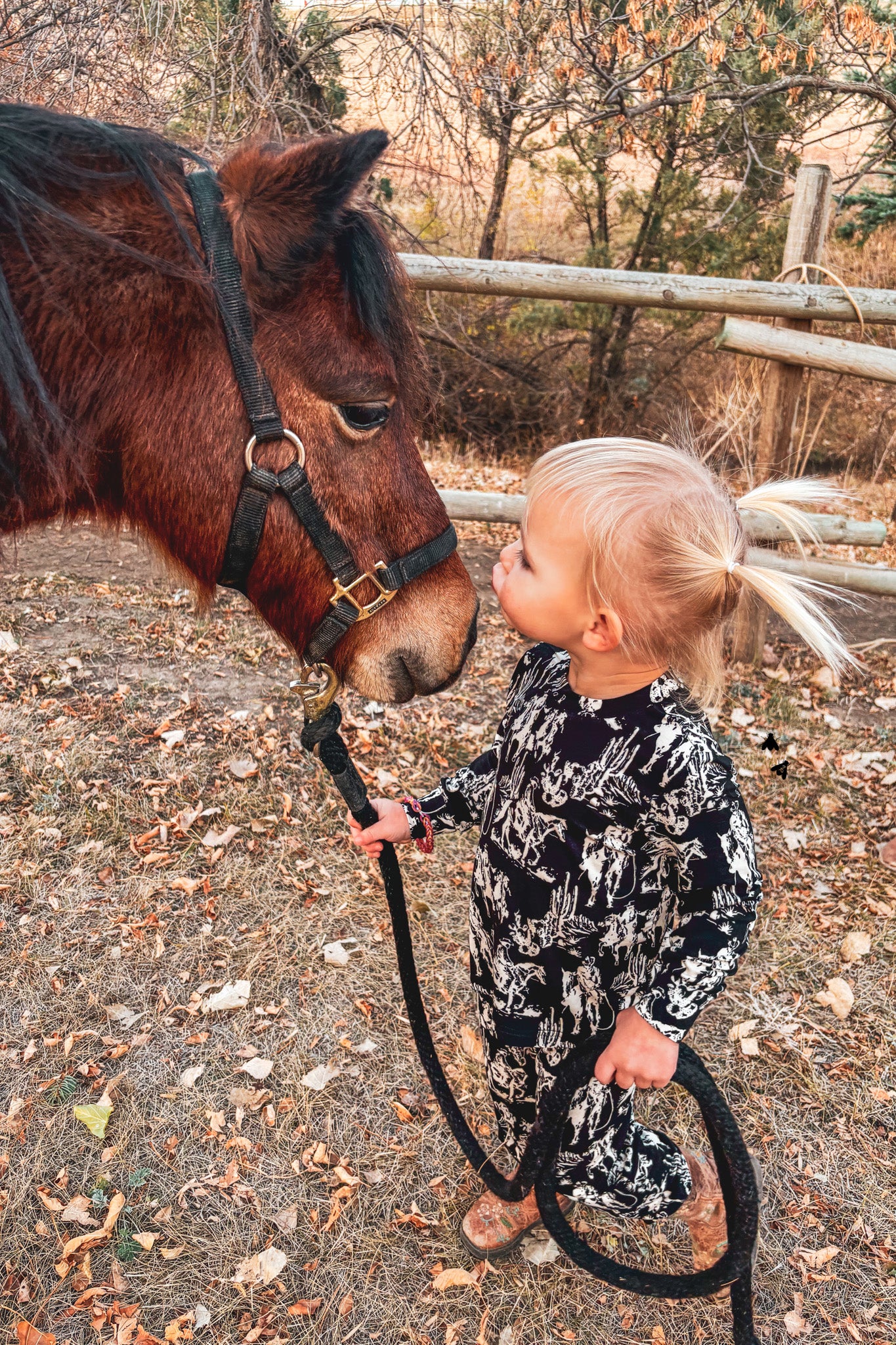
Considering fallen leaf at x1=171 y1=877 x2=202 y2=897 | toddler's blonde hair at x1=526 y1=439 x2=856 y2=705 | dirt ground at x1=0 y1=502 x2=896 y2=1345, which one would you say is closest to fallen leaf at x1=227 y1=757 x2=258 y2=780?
dirt ground at x1=0 y1=502 x2=896 y2=1345

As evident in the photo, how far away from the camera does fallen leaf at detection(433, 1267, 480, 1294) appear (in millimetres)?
1875

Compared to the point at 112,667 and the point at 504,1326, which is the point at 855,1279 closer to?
the point at 504,1326

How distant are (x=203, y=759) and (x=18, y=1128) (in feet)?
4.91

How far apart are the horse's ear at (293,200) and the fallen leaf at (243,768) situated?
2.22m

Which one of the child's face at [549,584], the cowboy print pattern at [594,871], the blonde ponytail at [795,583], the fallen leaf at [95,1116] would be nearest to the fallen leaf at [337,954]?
the fallen leaf at [95,1116]

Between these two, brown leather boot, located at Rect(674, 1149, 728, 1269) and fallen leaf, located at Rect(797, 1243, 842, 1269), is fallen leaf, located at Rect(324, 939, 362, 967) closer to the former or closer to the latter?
brown leather boot, located at Rect(674, 1149, 728, 1269)

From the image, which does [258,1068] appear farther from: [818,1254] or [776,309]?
[776,309]

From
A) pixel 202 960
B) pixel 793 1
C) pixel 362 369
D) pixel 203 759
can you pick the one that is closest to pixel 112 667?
pixel 203 759

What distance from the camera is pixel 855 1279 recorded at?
1.93 meters

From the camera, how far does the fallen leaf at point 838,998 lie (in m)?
2.59

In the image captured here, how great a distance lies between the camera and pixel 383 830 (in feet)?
5.65

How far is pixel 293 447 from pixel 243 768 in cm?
207

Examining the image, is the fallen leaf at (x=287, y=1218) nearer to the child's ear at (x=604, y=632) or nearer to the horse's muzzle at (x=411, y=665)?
the horse's muzzle at (x=411, y=665)

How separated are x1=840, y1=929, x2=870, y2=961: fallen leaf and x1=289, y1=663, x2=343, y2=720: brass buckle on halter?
205 centimetres
